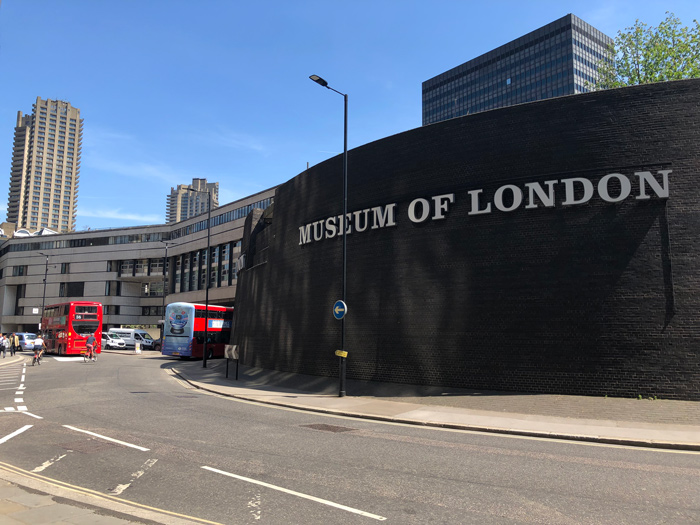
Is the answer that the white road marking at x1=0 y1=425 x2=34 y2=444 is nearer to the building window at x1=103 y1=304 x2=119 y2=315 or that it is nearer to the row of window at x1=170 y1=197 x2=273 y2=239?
the row of window at x1=170 y1=197 x2=273 y2=239

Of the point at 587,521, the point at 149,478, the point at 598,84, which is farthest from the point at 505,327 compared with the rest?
the point at 598,84

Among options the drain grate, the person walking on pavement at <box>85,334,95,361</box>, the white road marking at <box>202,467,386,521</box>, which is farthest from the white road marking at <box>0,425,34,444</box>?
the person walking on pavement at <box>85,334,95,361</box>

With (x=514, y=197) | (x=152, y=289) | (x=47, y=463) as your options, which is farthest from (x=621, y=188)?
(x=152, y=289)

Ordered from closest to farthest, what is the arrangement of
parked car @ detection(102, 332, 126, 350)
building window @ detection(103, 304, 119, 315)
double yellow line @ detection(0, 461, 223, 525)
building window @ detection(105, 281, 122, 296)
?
double yellow line @ detection(0, 461, 223, 525) → parked car @ detection(102, 332, 126, 350) → building window @ detection(103, 304, 119, 315) → building window @ detection(105, 281, 122, 296)

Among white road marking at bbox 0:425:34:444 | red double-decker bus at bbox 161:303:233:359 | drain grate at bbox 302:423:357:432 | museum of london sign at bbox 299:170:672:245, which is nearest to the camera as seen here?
white road marking at bbox 0:425:34:444

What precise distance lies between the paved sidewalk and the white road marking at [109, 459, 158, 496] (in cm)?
688

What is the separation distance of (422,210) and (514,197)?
3469 mm

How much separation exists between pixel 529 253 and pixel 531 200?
1757 mm

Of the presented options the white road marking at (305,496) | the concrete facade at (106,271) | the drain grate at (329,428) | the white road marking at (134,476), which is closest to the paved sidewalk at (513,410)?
the drain grate at (329,428)

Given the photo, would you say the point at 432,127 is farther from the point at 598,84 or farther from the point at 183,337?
the point at 598,84

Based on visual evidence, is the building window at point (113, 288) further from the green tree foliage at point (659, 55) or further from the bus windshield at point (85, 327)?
the green tree foliage at point (659, 55)

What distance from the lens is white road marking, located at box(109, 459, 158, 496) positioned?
668cm

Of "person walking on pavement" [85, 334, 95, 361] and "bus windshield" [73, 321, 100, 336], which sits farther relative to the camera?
"bus windshield" [73, 321, 100, 336]

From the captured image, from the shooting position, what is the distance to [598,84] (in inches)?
1682
